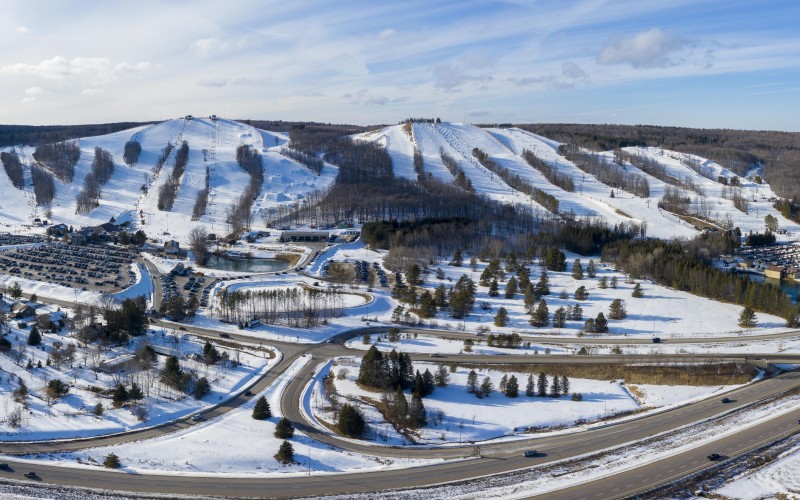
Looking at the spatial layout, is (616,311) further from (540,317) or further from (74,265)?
(74,265)

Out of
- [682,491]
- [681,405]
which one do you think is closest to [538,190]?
[681,405]

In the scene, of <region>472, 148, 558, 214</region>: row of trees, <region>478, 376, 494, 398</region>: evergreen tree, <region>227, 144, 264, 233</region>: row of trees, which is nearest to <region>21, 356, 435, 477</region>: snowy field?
<region>478, 376, 494, 398</region>: evergreen tree

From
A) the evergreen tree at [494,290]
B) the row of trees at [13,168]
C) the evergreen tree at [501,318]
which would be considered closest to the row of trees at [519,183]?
the evergreen tree at [494,290]

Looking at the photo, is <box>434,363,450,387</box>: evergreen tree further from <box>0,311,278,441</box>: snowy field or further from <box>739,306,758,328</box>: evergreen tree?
<box>739,306,758,328</box>: evergreen tree

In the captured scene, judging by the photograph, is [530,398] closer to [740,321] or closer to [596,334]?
[596,334]

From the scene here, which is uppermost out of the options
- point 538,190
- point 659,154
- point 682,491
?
point 659,154

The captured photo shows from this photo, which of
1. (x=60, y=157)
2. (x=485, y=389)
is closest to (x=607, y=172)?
(x=485, y=389)
